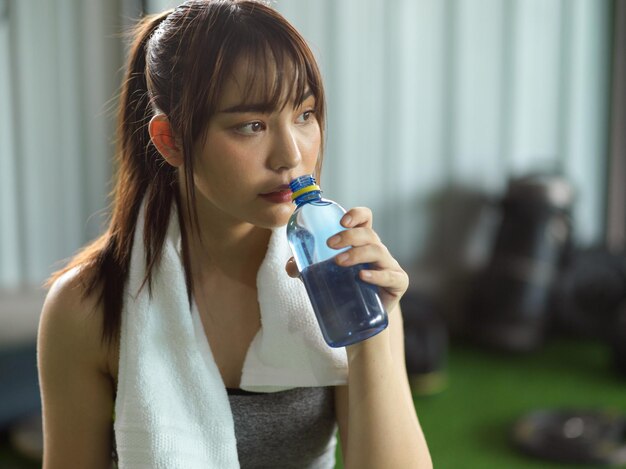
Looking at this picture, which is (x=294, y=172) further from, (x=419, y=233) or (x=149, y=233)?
(x=419, y=233)

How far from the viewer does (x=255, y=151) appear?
41.2 inches

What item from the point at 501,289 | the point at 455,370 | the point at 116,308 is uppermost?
the point at 116,308

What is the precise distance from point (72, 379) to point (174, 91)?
0.44m

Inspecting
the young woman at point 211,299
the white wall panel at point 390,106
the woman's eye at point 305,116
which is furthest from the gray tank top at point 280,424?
the white wall panel at point 390,106

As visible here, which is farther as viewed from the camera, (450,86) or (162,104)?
(450,86)

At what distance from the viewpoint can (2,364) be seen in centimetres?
272

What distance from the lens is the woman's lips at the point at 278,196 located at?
107cm

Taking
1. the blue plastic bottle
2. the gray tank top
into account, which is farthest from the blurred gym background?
the blue plastic bottle

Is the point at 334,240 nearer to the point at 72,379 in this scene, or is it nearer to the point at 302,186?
the point at 302,186

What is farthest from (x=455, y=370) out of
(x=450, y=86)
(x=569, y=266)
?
(x=450, y=86)

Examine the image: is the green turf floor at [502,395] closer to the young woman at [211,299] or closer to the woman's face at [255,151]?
the young woman at [211,299]

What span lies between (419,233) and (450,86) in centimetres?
66

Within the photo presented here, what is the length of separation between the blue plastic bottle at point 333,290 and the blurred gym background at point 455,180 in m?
1.61

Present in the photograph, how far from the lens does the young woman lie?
105 centimetres
